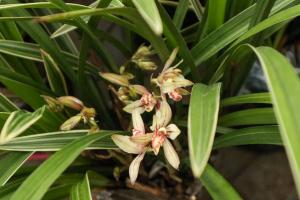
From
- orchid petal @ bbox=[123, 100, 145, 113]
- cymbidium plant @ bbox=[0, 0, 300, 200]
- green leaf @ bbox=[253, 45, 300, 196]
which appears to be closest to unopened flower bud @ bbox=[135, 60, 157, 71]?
cymbidium plant @ bbox=[0, 0, 300, 200]

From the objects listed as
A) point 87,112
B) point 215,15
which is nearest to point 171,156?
point 87,112

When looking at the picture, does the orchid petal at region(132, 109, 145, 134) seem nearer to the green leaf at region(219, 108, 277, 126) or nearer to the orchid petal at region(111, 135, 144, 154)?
the orchid petal at region(111, 135, 144, 154)

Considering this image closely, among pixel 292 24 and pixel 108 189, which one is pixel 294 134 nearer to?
pixel 108 189

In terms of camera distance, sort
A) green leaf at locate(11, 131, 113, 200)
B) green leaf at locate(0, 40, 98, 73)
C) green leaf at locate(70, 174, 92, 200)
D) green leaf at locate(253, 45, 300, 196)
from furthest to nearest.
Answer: green leaf at locate(0, 40, 98, 73), green leaf at locate(70, 174, 92, 200), green leaf at locate(11, 131, 113, 200), green leaf at locate(253, 45, 300, 196)

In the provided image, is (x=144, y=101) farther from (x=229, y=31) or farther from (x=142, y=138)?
(x=229, y=31)

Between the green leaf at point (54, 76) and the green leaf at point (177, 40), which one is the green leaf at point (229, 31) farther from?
the green leaf at point (54, 76)

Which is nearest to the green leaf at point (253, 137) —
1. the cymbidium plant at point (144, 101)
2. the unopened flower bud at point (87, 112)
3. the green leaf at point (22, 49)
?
the cymbidium plant at point (144, 101)

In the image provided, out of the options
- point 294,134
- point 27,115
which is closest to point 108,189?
point 27,115
